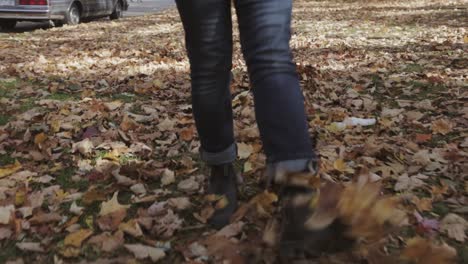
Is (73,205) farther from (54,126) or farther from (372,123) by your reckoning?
(372,123)

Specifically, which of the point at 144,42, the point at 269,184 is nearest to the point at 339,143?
the point at 269,184

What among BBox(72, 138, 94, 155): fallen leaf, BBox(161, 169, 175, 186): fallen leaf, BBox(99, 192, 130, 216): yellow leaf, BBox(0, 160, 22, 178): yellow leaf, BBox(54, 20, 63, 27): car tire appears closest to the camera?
BBox(99, 192, 130, 216): yellow leaf

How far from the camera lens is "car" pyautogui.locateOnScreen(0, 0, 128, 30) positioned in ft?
32.9

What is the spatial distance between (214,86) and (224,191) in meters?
0.43

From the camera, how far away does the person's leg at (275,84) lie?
1551 millimetres

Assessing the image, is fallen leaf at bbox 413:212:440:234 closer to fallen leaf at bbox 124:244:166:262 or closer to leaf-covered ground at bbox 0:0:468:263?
leaf-covered ground at bbox 0:0:468:263

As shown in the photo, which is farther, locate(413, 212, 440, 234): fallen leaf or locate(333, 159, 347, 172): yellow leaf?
locate(333, 159, 347, 172): yellow leaf

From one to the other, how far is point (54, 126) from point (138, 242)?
5.39 feet

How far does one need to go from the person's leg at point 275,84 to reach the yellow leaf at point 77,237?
85 cm

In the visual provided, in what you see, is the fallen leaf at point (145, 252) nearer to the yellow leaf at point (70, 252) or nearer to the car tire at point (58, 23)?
the yellow leaf at point (70, 252)

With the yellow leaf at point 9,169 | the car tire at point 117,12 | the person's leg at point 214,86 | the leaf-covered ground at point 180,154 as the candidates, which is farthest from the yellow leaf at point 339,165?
the car tire at point 117,12


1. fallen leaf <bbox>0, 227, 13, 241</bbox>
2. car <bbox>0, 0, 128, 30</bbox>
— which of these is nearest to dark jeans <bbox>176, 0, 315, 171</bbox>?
fallen leaf <bbox>0, 227, 13, 241</bbox>

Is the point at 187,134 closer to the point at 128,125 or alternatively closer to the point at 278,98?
the point at 128,125

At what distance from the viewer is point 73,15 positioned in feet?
37.0
